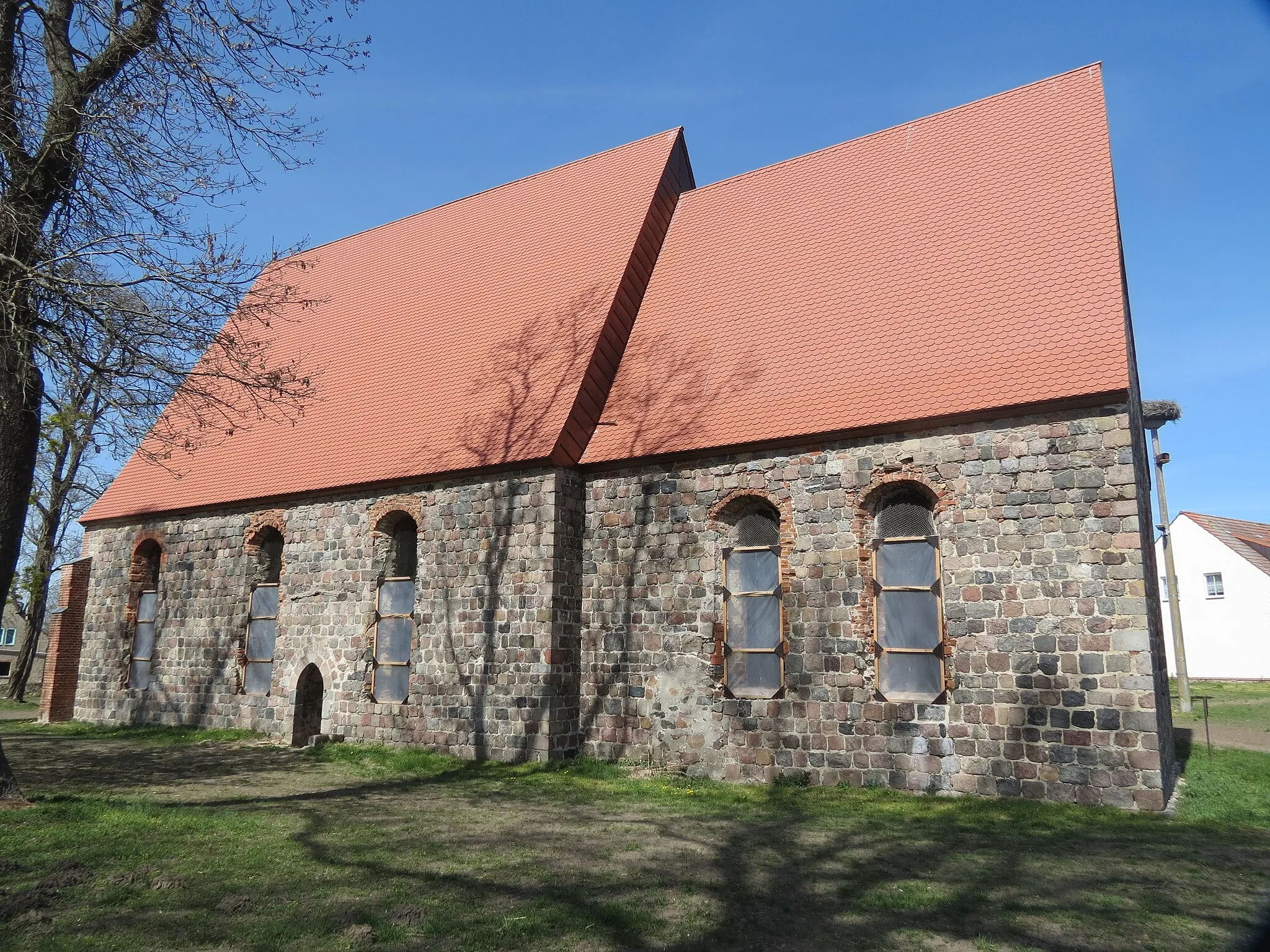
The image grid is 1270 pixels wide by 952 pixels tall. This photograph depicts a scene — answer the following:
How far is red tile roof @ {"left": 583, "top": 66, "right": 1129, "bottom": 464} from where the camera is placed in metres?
10.3

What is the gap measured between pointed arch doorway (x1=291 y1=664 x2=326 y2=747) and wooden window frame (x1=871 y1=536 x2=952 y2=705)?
8.44 metres

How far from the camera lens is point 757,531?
11477 mm

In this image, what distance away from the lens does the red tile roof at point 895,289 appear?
1031cm

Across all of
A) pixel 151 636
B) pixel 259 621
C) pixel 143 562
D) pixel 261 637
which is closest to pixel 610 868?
pixel 261 637

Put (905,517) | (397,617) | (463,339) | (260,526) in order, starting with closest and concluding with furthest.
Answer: (905,517) → (397,617) → (463,339) → (260,526)

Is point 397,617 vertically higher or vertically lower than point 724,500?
lower

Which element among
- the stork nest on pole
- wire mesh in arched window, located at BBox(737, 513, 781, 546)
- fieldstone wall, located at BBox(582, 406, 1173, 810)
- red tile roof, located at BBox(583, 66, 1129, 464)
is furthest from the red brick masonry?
the stork nest on pole

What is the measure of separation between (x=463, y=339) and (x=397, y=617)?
4.68m

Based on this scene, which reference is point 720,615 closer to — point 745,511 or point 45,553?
point 745,511

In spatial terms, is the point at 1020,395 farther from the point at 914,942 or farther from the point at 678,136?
the point at 678,136

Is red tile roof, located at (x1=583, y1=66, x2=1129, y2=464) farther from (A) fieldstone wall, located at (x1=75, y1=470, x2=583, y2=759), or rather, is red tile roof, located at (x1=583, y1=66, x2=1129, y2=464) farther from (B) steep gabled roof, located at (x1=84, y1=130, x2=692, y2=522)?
(A) fieldstone wall, located at (x1=75, y1=470, x2=583, y2=759)

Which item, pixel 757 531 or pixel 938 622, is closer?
pixel 938 622

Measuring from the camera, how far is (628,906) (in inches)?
225

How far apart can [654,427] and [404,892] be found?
7.47 m
